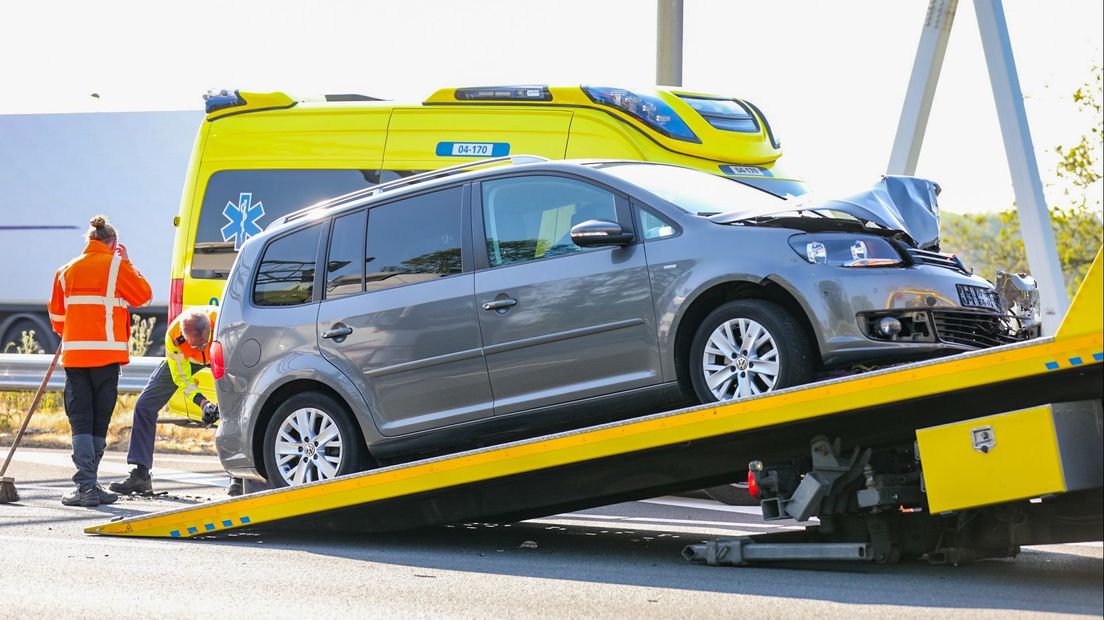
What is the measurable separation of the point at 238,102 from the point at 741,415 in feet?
20.6

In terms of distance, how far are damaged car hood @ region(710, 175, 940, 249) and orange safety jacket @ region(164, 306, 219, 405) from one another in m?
4.51

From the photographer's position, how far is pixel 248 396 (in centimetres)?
759

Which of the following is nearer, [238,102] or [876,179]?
[876,179]

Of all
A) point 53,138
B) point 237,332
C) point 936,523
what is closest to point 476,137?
point 237,332

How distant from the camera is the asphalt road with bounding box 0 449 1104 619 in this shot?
209 inches

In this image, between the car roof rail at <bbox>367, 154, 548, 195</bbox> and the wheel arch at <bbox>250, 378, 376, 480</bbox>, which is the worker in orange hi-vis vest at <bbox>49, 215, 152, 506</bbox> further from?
the car roof rail at <bbox>367, 154, 548, 195</bbox>

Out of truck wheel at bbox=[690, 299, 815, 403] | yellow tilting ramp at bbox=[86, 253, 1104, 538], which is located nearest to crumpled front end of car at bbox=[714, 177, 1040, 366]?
truck wheel at bbox=[690, 299, 815, 403]

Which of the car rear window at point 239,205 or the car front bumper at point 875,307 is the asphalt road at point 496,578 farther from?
the car rear window at point 239,205

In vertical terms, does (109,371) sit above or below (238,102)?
below

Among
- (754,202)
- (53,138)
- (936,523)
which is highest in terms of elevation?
(53,138)

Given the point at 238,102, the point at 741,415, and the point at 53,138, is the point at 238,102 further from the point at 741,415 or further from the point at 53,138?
the point at 53,138

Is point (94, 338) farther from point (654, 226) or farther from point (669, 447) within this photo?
point (669, 447)

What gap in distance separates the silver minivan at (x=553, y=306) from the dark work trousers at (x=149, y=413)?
7.00 feet

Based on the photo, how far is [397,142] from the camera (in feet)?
33.2
